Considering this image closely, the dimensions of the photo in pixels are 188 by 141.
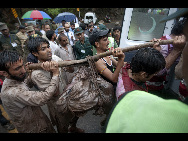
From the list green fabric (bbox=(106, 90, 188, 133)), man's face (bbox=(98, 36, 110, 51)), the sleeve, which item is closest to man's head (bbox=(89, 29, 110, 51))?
man's face (bbox=(98, 36, 110, 51))

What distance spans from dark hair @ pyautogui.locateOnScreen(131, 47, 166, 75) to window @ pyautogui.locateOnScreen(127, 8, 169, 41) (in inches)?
71.6

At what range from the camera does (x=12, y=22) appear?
1950cm

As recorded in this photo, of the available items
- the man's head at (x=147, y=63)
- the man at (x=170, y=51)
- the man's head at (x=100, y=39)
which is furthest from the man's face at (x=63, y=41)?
the man's head at (x=147, y=63)

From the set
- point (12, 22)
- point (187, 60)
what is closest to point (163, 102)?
point (187, 60)

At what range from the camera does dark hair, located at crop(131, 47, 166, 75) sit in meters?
1.33

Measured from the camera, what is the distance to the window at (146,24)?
9.18ft

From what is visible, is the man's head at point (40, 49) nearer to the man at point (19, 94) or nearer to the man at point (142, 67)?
the man at point (19, 94)

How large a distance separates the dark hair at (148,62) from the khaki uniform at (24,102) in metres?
1.04

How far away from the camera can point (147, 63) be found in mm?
1327

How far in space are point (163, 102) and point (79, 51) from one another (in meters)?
3.75

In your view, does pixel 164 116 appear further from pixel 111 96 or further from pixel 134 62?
pixel 111 96

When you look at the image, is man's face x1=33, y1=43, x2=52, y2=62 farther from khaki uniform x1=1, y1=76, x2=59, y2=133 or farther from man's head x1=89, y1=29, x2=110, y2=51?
man's head x1=89, y1=29, x2=110, y2=51

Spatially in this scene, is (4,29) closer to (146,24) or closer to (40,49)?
(40,49)

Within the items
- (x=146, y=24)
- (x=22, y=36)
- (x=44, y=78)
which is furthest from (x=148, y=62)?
(x=22, y=36)
